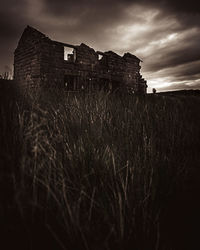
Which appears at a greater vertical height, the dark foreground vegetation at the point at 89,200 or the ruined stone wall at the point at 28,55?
the ruined stone wall at the point at 28,55

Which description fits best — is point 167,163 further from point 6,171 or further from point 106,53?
point 106,53

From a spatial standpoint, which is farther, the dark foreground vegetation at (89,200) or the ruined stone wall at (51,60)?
the ruined stone wall at (51,60)

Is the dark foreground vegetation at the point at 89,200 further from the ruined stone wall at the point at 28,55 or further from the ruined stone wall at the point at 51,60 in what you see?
the ruined stone wall at the point at 51,60

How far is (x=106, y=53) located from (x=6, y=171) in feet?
46.8

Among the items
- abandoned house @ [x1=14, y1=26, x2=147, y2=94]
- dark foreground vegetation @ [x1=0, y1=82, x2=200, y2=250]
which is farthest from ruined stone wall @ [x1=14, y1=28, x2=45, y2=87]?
dark foreground vegetation @ [x1=0, y1=82, x2=200, y2=250]

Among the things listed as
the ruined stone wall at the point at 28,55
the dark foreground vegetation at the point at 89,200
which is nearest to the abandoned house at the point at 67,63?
the ruined stone wall at the point at 28,55

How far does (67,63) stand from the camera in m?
11.7

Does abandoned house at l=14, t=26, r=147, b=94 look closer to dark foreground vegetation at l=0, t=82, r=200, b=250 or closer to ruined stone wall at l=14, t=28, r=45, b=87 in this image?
ruined stone wall at l=14, t=28, r=45, b=87

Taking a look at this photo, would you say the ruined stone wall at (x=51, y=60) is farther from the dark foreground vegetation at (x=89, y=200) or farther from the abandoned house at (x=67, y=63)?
the dark foreground vegetation at (x=89, y=200)

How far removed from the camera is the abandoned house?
1080 centimetres

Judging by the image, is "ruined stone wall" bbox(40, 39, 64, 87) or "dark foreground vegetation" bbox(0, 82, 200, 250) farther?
"ruined stone wall" bbox(40, 39, 64, 87)

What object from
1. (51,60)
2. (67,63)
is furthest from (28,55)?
(67,63)

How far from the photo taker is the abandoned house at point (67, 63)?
10.8 m

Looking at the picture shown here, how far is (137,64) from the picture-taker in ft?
53.9
